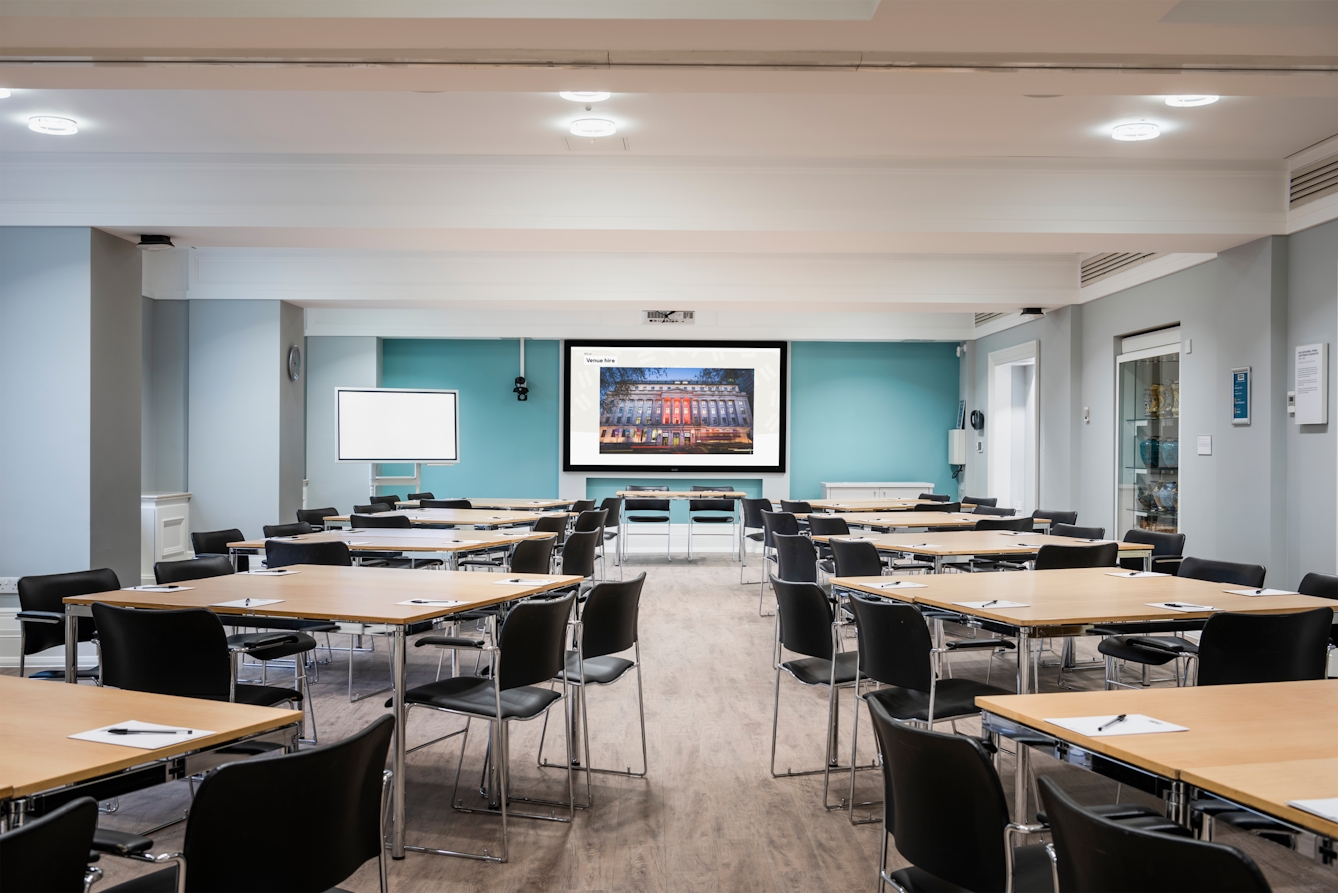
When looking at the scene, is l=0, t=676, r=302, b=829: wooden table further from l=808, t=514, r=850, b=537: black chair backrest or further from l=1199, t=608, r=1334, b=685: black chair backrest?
l=808, t=514, r=850, b=537: black chair backrest

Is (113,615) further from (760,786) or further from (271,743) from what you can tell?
(760,786)

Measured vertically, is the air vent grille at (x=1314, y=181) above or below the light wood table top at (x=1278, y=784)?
above

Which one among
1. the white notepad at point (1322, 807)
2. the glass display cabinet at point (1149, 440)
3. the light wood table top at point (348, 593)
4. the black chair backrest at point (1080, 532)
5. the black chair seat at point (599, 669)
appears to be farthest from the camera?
the glass display cabinet at point (1149, 440)

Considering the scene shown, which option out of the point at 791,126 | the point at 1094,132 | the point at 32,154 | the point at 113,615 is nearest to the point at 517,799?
the point at 113,615

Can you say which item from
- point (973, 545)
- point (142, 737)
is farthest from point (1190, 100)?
point (142, 737)

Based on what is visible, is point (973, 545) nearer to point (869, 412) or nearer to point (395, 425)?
point (395, 425)

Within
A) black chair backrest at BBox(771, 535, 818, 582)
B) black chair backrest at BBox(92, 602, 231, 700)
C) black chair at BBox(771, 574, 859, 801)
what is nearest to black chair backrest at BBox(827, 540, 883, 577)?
black chair backrest at BBox(771, 535, 818, 582)

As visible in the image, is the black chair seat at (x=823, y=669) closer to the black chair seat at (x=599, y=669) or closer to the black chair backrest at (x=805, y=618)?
the black chair backrest at (x=805, y=618)

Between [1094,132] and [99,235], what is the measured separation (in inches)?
250

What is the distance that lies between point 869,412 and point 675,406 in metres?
2.66

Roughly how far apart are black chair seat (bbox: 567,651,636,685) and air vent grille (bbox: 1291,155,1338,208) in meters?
5.24

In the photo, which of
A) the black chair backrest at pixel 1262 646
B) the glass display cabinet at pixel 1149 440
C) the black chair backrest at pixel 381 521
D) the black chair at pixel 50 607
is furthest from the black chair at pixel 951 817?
the glass display cabinet at pixel 1149 440

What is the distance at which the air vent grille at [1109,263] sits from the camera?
7573 millimetres

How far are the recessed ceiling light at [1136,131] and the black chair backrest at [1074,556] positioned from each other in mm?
2405
